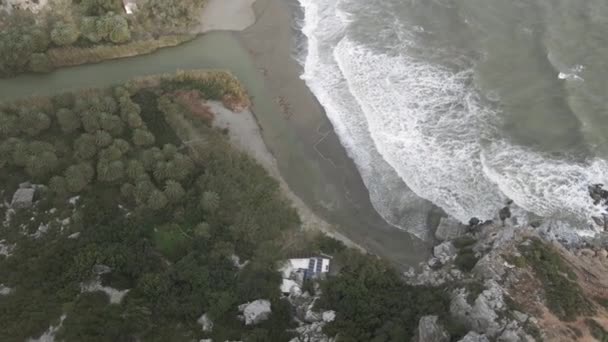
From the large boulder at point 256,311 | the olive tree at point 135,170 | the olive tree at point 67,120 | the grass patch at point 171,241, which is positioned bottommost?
the large boulder at point 256,311

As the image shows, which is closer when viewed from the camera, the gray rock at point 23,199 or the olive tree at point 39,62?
the gray rock at point 23,199

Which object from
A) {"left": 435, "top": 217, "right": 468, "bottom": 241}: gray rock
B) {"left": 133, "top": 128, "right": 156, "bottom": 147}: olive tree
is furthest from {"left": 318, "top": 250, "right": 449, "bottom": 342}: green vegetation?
{"left": 133, "top": 128, "right": 156, "bottom": 147}: olive tree

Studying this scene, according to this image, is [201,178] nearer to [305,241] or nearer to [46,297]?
[305,241]

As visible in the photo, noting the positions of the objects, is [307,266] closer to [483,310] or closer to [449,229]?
[449,229]

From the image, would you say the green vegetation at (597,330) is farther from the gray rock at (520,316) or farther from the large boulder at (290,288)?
the large boulder at (290,288)

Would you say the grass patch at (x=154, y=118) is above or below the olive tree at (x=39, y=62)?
below

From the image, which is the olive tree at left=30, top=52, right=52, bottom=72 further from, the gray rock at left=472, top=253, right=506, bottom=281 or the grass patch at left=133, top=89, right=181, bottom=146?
the gray rock at left=472, top=253, right=506, bottom=281

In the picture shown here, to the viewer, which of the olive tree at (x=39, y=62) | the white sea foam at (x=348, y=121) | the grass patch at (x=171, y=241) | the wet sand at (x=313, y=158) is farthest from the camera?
the olive tree at (x=39, y=62)

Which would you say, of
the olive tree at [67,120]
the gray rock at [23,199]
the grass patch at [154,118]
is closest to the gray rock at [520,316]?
the grass patch at [154,118]
